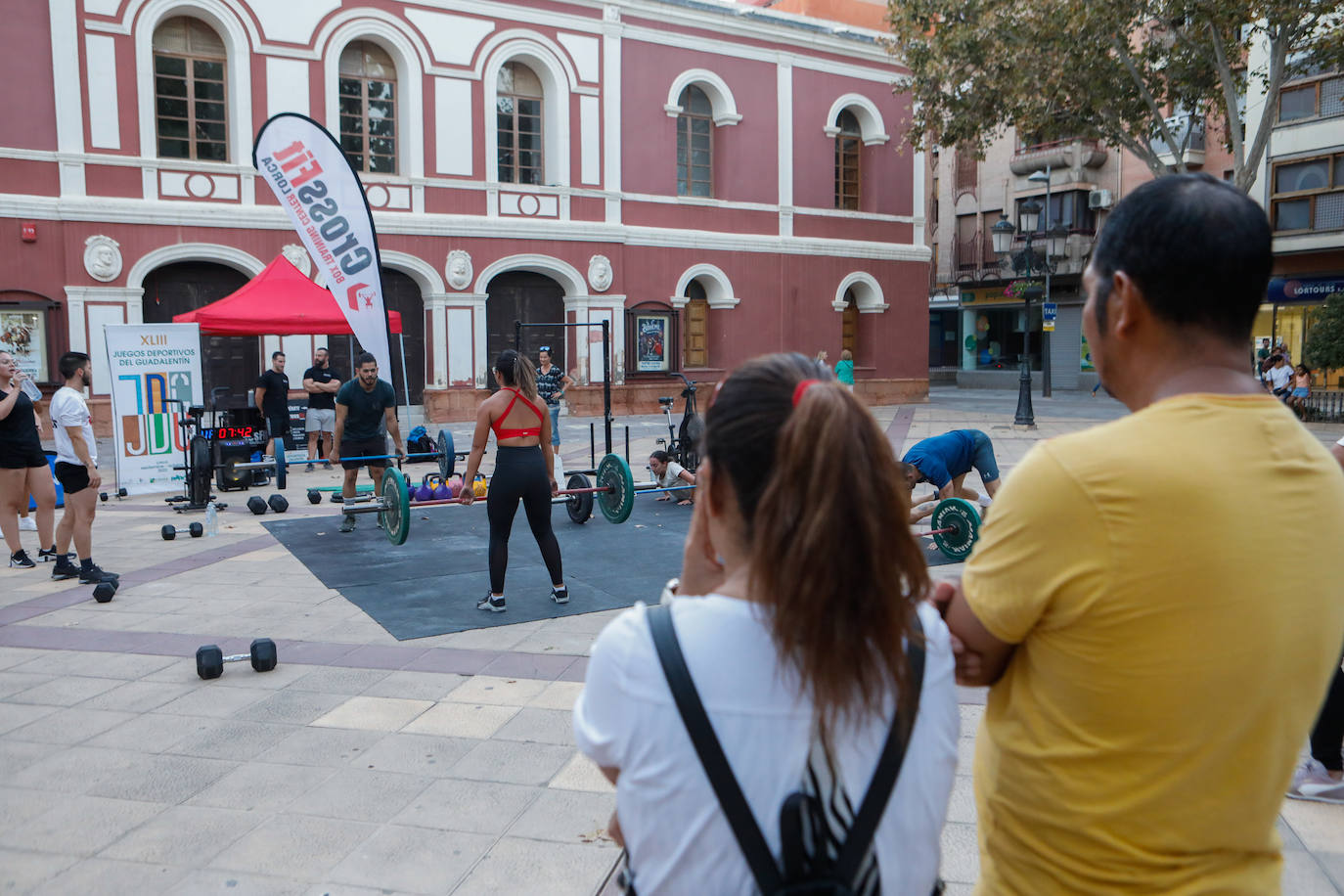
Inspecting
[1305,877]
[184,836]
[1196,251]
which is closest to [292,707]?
[184,836]

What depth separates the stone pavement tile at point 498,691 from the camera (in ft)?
17.0

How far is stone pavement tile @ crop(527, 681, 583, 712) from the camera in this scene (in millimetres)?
5094

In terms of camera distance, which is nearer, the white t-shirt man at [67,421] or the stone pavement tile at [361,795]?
the stone pavement tile at [361,795]

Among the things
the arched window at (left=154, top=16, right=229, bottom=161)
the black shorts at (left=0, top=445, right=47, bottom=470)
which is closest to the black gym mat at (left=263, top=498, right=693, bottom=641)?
the black shorts at (left=0, top=445, right=47, bottom=470)

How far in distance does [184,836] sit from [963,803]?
2.88 metres

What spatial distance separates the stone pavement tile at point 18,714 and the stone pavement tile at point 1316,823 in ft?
17.8

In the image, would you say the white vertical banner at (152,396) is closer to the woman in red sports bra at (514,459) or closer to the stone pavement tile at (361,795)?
the woman in red sports bra at (514,459)

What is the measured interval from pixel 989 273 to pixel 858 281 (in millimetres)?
14251

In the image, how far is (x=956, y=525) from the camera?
7.73m

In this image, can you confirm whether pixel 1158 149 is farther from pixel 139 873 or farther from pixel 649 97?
pixel 139 873

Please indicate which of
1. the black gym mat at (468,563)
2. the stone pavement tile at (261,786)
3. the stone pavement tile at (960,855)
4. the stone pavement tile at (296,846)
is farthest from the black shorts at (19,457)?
the stone pavement tile at (960,855)

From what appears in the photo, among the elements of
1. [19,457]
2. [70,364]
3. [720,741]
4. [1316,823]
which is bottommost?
[1316,823]

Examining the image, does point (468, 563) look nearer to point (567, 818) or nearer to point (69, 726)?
point (69, 726)

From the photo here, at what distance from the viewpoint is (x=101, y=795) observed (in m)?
4.07
